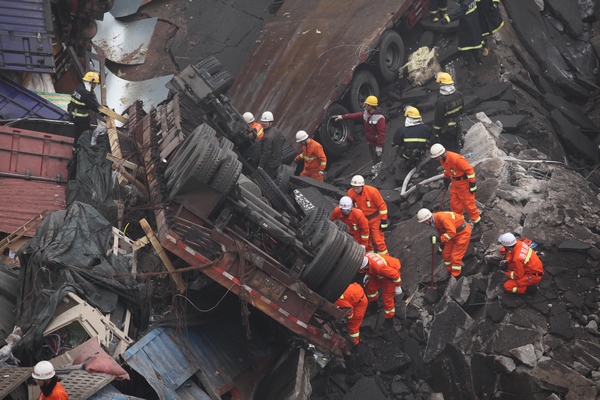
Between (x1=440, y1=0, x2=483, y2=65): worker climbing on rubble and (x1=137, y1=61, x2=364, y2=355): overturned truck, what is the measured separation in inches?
202

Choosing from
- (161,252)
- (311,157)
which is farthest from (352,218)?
(161,252)

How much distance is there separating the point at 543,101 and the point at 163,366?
25.2ft

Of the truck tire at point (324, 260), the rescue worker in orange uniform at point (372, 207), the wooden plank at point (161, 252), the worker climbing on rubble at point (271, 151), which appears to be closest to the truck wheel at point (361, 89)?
the worker climbing on rubble at point (271, 151)

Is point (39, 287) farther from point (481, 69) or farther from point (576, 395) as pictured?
point (481, 69)

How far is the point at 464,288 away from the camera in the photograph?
938 centimetres

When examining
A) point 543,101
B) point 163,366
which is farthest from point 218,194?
point 543,101

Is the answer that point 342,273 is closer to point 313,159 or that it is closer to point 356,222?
point 356,222

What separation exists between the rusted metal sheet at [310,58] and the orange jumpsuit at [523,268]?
4300mm

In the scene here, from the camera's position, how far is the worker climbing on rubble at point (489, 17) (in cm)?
1255

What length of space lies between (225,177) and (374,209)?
281 centimetres

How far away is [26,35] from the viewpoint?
12172 millimetres

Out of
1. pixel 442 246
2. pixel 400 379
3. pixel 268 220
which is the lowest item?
Result: pixel 400 379

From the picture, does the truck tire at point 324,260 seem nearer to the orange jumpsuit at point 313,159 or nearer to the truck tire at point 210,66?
the orange jumpsuit at point 313,159

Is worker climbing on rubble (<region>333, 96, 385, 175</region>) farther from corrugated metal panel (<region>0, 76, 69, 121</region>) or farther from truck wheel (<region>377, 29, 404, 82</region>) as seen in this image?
corrugated metal panel (<region>0, 76, 69, 121</region>)
